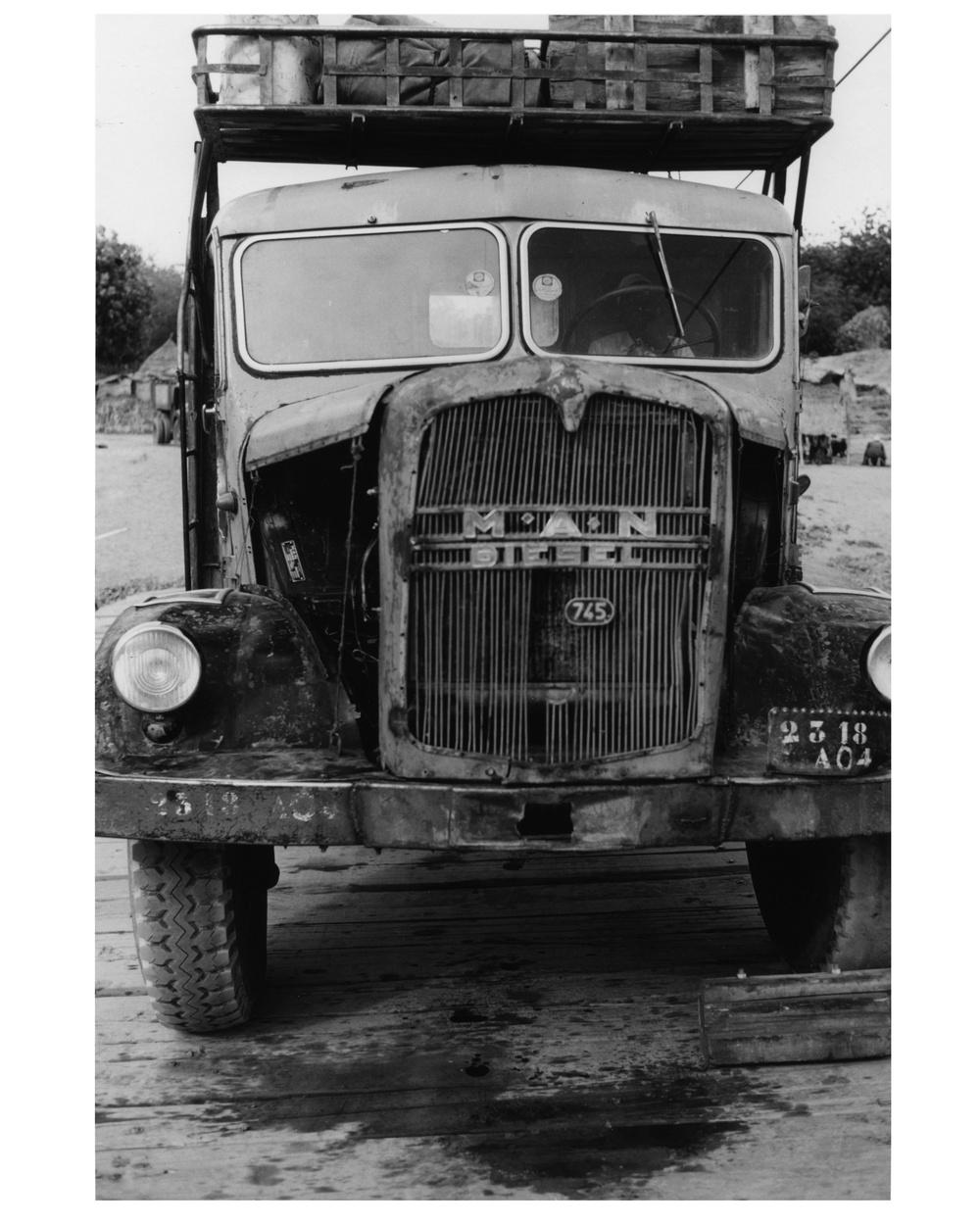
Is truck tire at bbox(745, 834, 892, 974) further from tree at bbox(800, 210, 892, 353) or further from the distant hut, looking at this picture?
the distant hut

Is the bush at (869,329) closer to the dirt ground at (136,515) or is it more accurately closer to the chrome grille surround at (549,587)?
the chrome grille surround at (549,587)

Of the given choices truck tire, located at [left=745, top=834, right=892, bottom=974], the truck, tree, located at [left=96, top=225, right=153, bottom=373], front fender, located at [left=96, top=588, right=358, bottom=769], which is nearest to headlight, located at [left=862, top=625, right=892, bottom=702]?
the truck

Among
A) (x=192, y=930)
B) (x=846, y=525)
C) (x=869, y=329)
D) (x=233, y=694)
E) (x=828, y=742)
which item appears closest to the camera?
(x=828, y=742)

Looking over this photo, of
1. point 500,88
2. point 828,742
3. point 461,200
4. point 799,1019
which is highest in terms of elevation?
point 500,88

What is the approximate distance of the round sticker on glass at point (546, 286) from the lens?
13.1ft

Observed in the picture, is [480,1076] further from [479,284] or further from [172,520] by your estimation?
[172,520]

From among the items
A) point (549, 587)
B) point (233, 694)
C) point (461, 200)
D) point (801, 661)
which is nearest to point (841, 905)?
point (801, 661)

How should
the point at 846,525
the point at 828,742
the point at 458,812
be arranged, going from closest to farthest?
the point at 458,812
the point at 828,742
the point at 846,525

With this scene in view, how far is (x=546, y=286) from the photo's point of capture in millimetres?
4012

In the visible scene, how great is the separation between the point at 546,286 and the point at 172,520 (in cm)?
180

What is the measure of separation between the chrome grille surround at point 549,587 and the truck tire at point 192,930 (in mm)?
645

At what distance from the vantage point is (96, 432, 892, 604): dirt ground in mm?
4031

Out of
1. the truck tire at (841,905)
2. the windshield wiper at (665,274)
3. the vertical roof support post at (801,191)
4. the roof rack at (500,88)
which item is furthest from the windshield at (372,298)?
the truck tire at (841,905)
